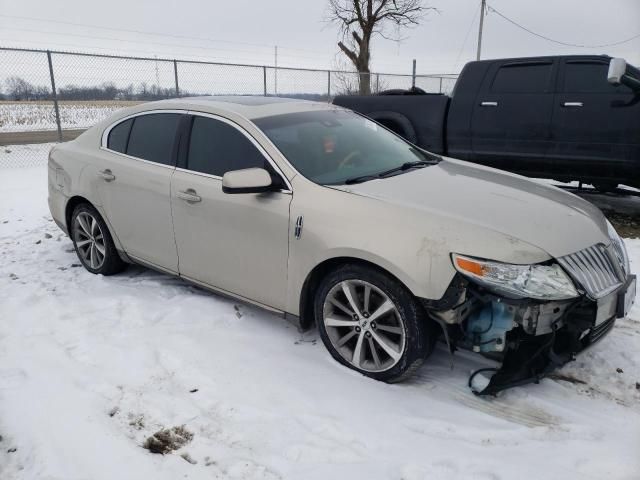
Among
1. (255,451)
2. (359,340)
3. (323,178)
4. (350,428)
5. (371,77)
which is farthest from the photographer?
(371,77)

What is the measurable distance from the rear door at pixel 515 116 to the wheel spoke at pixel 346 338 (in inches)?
173

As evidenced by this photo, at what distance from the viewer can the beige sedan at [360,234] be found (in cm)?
259

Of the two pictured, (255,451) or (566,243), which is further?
(566,243)

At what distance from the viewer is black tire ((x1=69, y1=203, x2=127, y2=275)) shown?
14.7ft

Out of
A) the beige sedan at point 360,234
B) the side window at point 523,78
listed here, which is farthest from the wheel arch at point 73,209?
the side window at point 523,78

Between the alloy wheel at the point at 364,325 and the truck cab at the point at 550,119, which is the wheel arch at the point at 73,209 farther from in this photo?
the truck cab at the point at 550,119

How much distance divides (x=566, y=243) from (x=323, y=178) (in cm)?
147

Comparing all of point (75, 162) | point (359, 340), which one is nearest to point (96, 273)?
point (75, 162)

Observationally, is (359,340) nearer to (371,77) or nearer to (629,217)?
(629,217)

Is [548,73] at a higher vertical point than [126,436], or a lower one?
higher

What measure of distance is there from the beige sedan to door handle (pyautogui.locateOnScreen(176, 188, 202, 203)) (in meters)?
0.01

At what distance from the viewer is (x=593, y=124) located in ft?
19.4

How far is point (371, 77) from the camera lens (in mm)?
17391

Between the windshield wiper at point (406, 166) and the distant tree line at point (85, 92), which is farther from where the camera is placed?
the distant tree line at point (85, 92)
